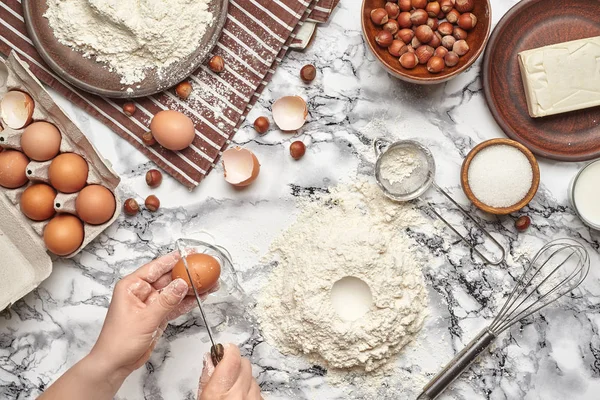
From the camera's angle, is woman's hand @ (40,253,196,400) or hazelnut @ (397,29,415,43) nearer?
woman's hand @ (40,253,196,400)

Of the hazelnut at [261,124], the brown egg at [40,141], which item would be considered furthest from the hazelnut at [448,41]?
the brown egg at [40,141]

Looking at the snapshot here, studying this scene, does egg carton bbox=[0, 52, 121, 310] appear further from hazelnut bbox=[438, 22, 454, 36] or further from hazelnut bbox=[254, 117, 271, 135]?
hazelnut bbox=[438, 22, 454, 36]

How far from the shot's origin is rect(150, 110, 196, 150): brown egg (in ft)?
5.13

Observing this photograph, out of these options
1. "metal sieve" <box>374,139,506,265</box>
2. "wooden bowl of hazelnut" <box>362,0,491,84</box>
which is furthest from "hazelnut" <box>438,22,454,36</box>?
"metal sieve" <box>374,139,506,265</box>

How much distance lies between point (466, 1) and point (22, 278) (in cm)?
131

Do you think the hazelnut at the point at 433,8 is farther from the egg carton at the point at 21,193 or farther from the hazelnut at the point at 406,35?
the egg carton at the point at 21,193

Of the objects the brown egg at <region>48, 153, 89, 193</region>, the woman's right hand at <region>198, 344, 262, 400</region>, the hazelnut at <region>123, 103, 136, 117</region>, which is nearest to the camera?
the woman's right hand at <region>198, 344, 262, 400</region>

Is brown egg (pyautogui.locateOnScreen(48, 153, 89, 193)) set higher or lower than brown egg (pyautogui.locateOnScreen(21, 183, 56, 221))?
higher

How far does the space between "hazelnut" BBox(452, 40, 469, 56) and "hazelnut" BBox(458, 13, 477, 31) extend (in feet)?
0.13

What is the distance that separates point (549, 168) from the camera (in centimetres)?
165

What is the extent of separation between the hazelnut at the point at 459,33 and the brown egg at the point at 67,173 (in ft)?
3.20

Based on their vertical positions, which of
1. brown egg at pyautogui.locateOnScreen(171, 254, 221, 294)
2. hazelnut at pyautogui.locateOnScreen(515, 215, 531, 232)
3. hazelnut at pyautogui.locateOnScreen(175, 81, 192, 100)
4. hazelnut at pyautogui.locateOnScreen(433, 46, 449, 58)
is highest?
hazelnut at pyautogui.locateOnScreen(433, 46, 449, 58)

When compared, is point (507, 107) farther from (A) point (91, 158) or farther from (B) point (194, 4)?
(A) point (91, 158)

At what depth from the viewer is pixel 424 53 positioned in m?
1.57
